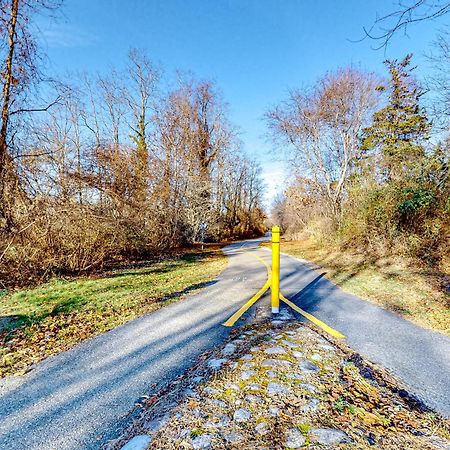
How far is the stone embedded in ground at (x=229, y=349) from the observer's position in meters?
2.93

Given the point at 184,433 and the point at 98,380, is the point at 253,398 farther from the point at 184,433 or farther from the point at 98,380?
the point at 98,380

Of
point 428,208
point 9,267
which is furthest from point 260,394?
point 428,208

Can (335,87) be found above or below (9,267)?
above

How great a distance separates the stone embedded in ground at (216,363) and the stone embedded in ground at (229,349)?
0.51 feet

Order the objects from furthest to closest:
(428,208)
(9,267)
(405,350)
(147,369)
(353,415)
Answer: (428,208) < (9,267) < (405,350) < (147,369) < (353,415)

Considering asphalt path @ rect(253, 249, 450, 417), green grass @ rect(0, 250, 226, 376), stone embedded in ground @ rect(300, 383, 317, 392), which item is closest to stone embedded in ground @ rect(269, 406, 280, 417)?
stone embedded in ground @ rect(300, 383, 317, 392)

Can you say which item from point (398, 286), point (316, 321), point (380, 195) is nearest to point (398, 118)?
point (380, 195)

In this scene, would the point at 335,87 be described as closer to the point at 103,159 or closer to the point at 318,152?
the point at 318,152

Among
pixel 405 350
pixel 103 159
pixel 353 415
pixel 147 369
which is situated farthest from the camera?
pixel 103 159

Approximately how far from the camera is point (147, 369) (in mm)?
2701

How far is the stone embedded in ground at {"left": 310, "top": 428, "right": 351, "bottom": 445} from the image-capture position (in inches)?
64.5

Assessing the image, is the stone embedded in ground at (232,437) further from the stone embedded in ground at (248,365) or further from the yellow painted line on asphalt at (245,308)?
the yellow painted line on asphalt at (245,308)

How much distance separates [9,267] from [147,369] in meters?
7.34

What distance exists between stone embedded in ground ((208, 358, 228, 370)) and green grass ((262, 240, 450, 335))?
11.0ft
